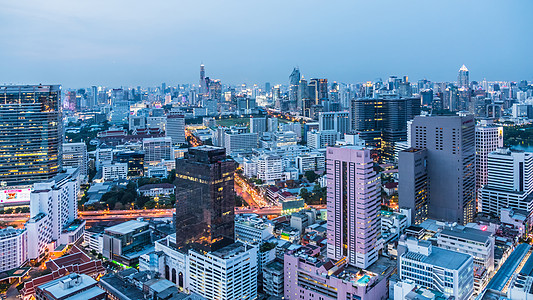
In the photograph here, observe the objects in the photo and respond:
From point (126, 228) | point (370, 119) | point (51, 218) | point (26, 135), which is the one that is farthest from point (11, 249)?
point (370, 119)

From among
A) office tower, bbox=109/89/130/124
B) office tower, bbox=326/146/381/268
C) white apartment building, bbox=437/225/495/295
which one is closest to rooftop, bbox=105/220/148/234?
office tower, bbox=326/146/381/268

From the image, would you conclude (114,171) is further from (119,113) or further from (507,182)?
(119,113)

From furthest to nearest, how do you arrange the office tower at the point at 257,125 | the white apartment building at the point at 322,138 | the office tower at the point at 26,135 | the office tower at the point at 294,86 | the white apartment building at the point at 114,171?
the office tower at the point at 294,86 → the office tower at the point at 257,125 → the white apartment building at the point at 322,138 → the white apartment building at the point at 114,171 → the office tower at the point at 26,135

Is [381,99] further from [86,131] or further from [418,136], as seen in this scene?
[86,131]

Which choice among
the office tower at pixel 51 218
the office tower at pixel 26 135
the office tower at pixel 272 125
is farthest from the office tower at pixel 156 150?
the office tower at pixel 272 125

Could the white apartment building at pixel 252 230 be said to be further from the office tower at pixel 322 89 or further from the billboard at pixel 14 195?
the office tower at pixel 322 89

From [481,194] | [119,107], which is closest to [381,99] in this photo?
[481,194]

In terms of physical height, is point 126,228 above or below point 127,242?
above
